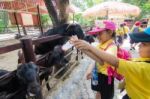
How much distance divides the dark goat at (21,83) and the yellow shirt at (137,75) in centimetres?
80

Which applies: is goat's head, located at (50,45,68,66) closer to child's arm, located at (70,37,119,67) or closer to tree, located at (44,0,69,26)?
child's arm, located at (70,37,119,67)

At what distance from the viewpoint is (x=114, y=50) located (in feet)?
7.66

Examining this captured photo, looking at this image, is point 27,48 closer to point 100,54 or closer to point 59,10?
point 100,54

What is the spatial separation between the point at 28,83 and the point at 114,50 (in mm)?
957

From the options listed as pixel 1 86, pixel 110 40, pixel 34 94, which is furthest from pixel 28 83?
pixel 110 40

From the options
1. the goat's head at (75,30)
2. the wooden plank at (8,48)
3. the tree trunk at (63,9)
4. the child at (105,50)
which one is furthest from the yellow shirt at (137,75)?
the tree trunk at (63,9)

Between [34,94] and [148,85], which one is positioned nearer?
[148,85]

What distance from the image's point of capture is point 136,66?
1.35 metres

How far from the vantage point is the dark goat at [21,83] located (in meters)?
1.86

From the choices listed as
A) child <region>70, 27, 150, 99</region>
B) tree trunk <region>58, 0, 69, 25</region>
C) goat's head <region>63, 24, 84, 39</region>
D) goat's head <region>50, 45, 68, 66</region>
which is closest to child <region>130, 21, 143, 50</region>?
child <region>70, 27, 150, 99</region>

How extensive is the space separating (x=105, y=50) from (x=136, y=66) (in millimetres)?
993

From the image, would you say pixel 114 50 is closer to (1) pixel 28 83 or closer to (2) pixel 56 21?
(1) pixel 28 83

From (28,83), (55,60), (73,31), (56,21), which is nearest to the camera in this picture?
(28,83)

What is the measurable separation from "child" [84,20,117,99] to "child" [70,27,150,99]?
0.78 metres
